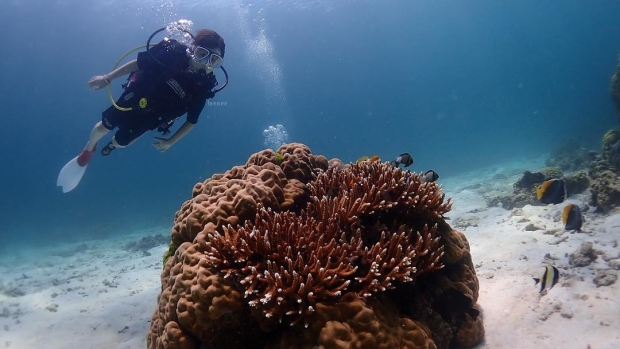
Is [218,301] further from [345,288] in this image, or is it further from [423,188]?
[423,188]

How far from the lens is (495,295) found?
5.32 meters

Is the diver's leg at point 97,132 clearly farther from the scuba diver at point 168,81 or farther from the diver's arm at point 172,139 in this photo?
the diver's arm at point 172,139

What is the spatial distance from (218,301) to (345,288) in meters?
1.24

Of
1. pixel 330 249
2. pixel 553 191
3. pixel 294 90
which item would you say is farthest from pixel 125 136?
pixel 294 90

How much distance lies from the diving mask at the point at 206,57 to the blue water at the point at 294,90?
91.8 feet

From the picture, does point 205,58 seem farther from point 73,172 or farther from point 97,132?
point 73,172

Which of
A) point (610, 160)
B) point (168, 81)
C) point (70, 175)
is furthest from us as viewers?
point (610, 160)

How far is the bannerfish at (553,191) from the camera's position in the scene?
5.76 meters

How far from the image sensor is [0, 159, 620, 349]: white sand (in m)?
4.41

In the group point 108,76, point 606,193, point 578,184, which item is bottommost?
point 606,193

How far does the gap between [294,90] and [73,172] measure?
420 feet

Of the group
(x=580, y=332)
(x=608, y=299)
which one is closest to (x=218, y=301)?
(x=580, y=332)

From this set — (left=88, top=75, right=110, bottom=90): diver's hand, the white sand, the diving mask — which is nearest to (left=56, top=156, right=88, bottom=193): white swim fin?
(left=88, top=75, right=110, bottom=90): diver's hand

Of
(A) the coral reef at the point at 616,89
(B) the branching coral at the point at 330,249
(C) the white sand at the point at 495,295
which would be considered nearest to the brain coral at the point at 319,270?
(B) the branching coral at the point at 330,249
